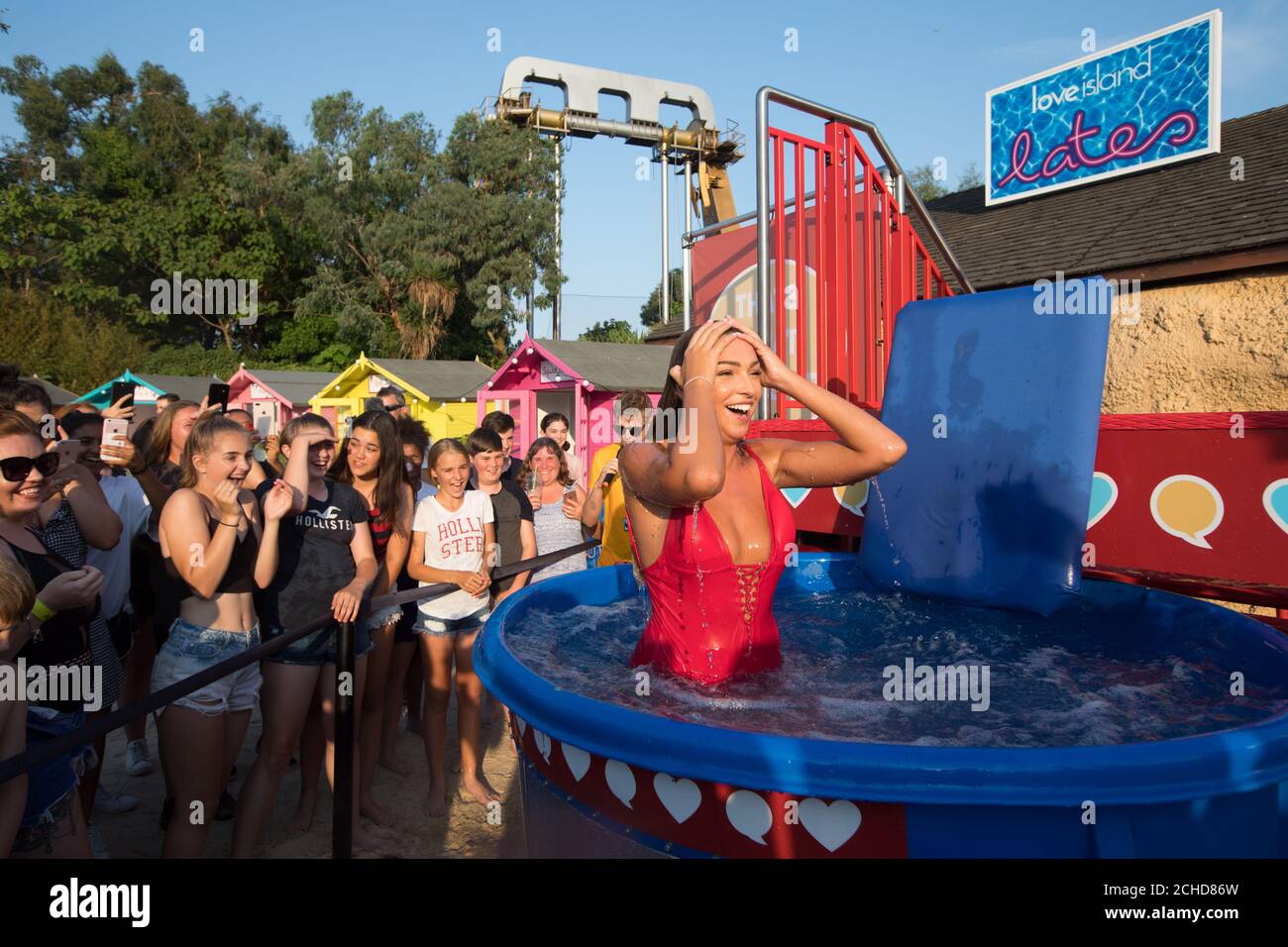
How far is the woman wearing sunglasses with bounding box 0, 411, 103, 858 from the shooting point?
2.31 meters

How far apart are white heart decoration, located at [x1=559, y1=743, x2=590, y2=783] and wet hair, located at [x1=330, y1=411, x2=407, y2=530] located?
2511mm

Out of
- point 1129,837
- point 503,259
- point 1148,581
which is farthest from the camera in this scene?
point 503,259

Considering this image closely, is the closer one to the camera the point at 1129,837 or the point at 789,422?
the point at 1129,837

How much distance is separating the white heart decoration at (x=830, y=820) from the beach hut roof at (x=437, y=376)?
821 inches

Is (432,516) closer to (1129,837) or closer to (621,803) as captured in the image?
(621,803)

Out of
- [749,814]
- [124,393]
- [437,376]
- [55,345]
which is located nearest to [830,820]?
[749,814]

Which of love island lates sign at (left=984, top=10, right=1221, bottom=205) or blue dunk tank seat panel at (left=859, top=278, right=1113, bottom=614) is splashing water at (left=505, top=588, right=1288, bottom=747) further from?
love island lates sign at (left=984, top=10, right=1221, bottom=205)

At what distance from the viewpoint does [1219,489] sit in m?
2.72

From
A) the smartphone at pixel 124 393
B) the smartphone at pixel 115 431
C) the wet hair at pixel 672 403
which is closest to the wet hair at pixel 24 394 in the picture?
the smartphone at pixel 115 431

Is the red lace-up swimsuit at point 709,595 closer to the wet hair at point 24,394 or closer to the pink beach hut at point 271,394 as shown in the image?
the wet hair at point 24,394

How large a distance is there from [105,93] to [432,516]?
58.0 meters

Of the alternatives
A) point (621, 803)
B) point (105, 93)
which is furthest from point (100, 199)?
point (621, 803)

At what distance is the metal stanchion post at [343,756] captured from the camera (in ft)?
8.79

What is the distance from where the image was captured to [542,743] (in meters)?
2.05
